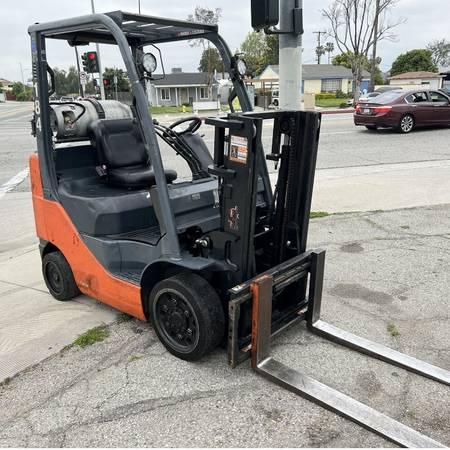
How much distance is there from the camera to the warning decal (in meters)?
2.89

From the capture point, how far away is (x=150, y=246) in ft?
11.8

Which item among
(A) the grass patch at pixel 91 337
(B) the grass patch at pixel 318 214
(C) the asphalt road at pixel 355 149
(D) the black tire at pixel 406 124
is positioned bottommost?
(A) the grass patch at pixel 91 337

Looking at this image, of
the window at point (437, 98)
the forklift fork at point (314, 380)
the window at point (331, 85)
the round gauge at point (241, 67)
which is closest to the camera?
the forklift fork at point (314, 380)

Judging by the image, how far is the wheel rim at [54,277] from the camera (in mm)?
4234

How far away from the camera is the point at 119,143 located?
4.15m

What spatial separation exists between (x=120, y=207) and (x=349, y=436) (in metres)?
2.34

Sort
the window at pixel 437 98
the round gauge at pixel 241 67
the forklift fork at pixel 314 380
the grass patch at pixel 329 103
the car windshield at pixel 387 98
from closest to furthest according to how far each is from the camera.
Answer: the forklift fork at pixel 314 380
the round gauge at pixel 241 67
the car windshield at pixel 387 98
the window at pixel 437 98
the grass patch at pixel 329 103

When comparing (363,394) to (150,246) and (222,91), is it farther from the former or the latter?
(222,91)

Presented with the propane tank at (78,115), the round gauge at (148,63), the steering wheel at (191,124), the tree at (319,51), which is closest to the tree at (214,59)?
the steering wheel at (191,124)

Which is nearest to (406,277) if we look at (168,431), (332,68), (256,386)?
(256,386)

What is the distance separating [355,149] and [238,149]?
1093cm

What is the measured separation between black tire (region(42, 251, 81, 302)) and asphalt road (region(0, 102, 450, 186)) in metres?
4.98

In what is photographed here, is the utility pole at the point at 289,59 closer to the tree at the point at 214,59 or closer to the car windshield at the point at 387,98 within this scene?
the tree at the point at 214,59

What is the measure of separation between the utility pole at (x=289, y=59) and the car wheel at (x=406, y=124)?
11.5 m
